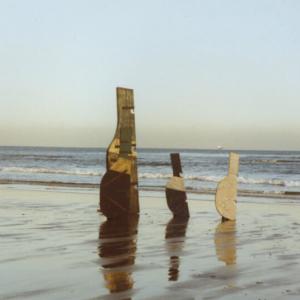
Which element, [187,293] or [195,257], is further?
[195,257]

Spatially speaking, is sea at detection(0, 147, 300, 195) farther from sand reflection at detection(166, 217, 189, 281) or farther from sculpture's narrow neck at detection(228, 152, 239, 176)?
sand reflection at detection(166, 217, 189, 281)

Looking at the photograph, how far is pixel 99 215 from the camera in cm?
1320

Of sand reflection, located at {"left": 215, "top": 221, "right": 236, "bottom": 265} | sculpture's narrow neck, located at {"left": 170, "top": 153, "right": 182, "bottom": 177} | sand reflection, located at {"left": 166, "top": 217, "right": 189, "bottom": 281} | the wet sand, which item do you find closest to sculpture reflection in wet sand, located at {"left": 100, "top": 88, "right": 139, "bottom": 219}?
the wet sand

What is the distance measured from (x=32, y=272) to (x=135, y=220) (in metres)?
5.88

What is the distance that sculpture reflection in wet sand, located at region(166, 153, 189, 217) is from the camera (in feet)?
43.1

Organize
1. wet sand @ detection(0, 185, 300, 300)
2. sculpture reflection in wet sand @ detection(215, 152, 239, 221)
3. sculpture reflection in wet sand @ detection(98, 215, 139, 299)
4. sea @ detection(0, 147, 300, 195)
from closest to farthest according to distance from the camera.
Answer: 1. wet sand @ detection(0, 185, 300, 300)
2. sculpture reflection in wet sand @ detection(98, 215, 139, 299)
3. sculpture reflection in wet sand @ detection(215, 152, 239, 221)
4. sea @ detection(0, 147, 300, 195)

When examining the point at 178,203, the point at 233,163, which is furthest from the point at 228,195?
the point at 178,203

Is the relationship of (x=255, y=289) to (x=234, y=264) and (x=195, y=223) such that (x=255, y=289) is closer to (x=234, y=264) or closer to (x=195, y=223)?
(x=234, y=264)

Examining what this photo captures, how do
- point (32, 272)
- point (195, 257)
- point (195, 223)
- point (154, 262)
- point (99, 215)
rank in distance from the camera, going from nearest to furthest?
point (32, 272) → point (154, 262) → point (195, 257) → point (195, 223) → point (99, 215)

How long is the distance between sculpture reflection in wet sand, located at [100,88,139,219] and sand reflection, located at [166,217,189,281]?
1148 millimetres

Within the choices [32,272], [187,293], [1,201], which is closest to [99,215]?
[1,201]

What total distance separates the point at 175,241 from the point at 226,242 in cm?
74

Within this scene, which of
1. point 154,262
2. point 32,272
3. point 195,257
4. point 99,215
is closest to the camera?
point 32,272

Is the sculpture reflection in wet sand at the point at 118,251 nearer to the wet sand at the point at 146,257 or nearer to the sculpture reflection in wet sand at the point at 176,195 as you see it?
the wet sand at the point at 146,257
